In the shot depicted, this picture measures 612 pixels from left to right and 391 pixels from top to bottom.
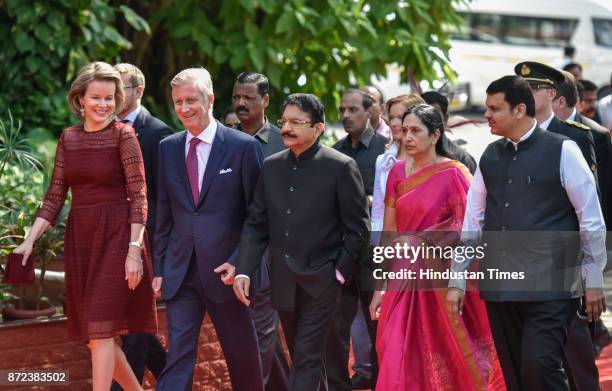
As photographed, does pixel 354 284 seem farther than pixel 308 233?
Yes

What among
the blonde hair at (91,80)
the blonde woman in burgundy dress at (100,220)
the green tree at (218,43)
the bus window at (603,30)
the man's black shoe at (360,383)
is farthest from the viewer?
the bus window at (603,30)

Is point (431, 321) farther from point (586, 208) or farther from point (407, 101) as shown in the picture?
point (407, 101)

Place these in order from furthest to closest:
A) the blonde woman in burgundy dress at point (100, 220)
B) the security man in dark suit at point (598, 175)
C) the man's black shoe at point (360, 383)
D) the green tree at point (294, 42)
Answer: the green tree at point (294, 42)
the man's black shoe at point (360, 383)
the security man in dark suit at point (598, 175)
the blonde woman in burgundy dress at point (100, 220)

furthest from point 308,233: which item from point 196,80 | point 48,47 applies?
point 48,47

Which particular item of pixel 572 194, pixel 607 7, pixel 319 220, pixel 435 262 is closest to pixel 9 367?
pixel 319 220

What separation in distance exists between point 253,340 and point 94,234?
41.4 inches

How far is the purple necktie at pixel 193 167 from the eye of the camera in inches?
281

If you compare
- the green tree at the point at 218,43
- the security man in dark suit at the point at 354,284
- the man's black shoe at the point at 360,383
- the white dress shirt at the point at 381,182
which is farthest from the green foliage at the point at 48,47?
the man's black shoe at the point at 360,383

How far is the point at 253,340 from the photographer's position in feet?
23.3

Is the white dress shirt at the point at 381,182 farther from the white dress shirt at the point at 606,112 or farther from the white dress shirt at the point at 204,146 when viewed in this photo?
the white dress shirt at the point at 606,112

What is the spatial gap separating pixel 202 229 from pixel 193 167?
0.37 m

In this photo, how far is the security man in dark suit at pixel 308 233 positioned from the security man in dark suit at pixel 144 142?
1066 mm

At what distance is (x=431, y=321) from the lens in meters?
7.34

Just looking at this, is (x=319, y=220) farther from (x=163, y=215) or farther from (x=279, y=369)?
(x=279, y=369)
